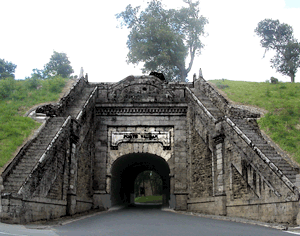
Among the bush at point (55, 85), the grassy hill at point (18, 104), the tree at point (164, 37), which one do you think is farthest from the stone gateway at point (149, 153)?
the tree at point (164, 37)

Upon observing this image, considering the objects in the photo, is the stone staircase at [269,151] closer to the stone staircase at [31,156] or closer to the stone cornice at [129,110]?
the stone cornice at [129,110]

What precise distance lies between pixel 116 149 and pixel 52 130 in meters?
4.75

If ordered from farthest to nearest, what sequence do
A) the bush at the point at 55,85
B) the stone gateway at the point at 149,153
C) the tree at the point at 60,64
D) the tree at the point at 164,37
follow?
the tree at the point at 60,64 < the tree at the point at 164,37 < the bush at the point at 55,85 < the stone gateway at the point at 149,153

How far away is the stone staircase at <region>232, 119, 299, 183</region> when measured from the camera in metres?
9.43

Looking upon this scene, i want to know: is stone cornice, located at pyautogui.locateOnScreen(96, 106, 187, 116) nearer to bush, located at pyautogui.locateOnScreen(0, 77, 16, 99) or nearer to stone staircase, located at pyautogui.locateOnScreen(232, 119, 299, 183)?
stone staircase, located at pyautogui.locateOnScreen(232, 119, 299, 183)

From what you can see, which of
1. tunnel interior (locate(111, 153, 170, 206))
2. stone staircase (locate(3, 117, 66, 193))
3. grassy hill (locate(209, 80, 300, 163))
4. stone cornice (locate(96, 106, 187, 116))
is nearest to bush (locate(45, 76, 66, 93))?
stone cornice (locate(96, 106, 187, 116))

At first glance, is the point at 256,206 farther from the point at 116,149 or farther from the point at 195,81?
the point at 195,81

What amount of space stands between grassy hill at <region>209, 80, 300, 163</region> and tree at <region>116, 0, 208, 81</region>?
9485mm

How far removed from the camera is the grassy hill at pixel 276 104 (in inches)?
626

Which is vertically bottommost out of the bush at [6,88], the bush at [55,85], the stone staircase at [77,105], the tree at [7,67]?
the stone staircase at [77,105]

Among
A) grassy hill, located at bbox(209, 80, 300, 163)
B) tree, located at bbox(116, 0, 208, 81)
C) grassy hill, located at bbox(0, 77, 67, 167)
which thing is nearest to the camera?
grassy hill, located at bbox(0, 77, 67, 167)

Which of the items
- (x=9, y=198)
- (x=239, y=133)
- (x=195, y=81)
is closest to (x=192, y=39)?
(x=195, y=81)

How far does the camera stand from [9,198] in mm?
8055

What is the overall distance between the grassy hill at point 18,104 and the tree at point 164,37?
13.8 m
